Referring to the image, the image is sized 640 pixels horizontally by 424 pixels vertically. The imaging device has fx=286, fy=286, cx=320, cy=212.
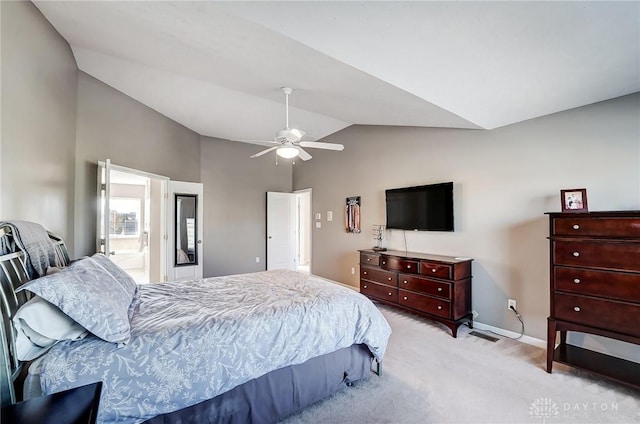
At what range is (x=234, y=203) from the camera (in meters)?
6.17

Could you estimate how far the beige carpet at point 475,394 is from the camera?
6.52 feet

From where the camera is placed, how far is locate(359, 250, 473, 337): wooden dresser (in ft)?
10.8


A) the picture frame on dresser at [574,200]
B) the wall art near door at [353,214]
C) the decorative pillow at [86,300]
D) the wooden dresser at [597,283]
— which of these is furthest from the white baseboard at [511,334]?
the decorative pillow at [86,300]

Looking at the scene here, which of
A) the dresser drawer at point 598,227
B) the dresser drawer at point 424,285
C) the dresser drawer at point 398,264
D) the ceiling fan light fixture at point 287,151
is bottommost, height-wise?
the dresser drawer at point 424,285

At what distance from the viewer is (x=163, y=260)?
4.86m

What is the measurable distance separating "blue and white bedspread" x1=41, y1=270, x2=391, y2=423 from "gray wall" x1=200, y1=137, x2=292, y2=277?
3407 millimetres

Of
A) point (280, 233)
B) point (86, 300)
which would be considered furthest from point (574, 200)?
point (280, 233)

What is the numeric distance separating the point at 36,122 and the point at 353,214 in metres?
4.23

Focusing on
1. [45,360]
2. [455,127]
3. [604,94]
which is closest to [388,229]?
[455,127]

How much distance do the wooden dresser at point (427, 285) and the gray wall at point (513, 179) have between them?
0.28 meters

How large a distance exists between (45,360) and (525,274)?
400 cm

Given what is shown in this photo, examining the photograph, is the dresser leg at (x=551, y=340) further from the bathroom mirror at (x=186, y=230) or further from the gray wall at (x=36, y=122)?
the bathroom mirror at (x=186, y=230)

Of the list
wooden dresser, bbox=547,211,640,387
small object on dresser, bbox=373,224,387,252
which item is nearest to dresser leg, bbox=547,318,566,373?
wooden dresser, bbox=547,211,640,387

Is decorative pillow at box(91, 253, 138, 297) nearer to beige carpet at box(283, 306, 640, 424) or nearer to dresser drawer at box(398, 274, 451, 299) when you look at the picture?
beige carpet at box(283, 306, 640, 424)
